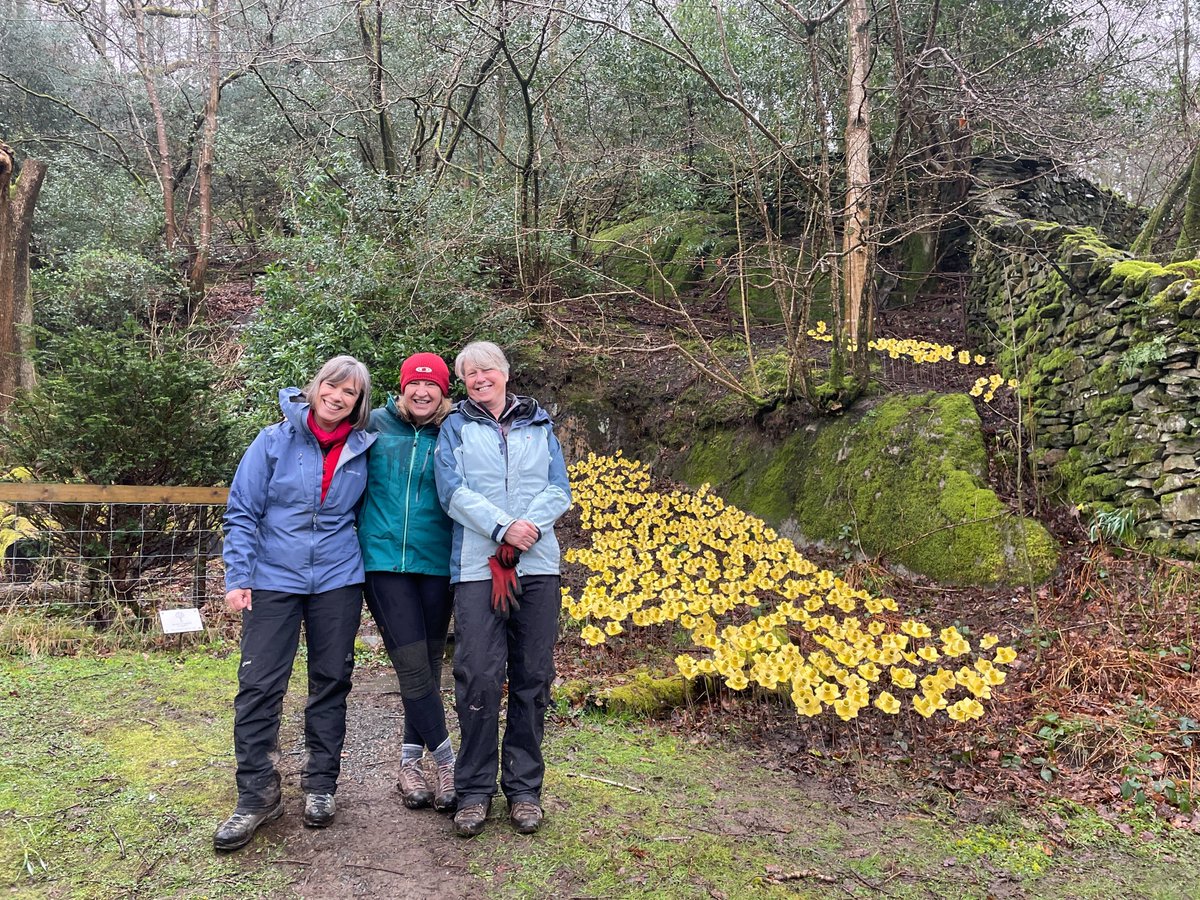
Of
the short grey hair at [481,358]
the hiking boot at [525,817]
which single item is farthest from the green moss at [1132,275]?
the hiking boot at [525,817]

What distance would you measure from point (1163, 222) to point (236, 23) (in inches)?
558

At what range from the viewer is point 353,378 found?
2.59m

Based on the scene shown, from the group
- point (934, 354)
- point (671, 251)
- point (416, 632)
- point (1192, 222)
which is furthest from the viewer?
point (671, 251)

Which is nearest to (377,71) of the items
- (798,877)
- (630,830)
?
(630,830)

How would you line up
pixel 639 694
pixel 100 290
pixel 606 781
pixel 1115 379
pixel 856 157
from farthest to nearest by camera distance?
pixel 100 290 → pixel 856 157 → pixel 1115 379 → pixel 639 694 → pixel 606 781

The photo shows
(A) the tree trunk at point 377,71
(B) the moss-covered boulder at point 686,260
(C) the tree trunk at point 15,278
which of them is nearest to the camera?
(C) the tree trunk at point 15,278

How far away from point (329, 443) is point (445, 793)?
1.32 m

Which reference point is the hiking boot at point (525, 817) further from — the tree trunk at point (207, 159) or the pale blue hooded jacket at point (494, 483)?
the tree trunk at point (207, 159)

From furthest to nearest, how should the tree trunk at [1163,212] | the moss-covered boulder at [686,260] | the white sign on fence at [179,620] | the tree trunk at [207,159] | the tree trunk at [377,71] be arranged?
the tree trunk at [207,159]
the moss-covered boulder at [686,260]
the tree trunk at [377,71]
the tree trunk at [1163,212]
the white sign on fence at [179,620]

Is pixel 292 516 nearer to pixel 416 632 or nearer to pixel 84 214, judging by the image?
pixel 416 632

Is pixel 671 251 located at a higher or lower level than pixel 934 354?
higher

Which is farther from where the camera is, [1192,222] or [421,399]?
[1192,222]

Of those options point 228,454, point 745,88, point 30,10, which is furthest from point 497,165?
point 30,10

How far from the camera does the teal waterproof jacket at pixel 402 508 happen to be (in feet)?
8.43
